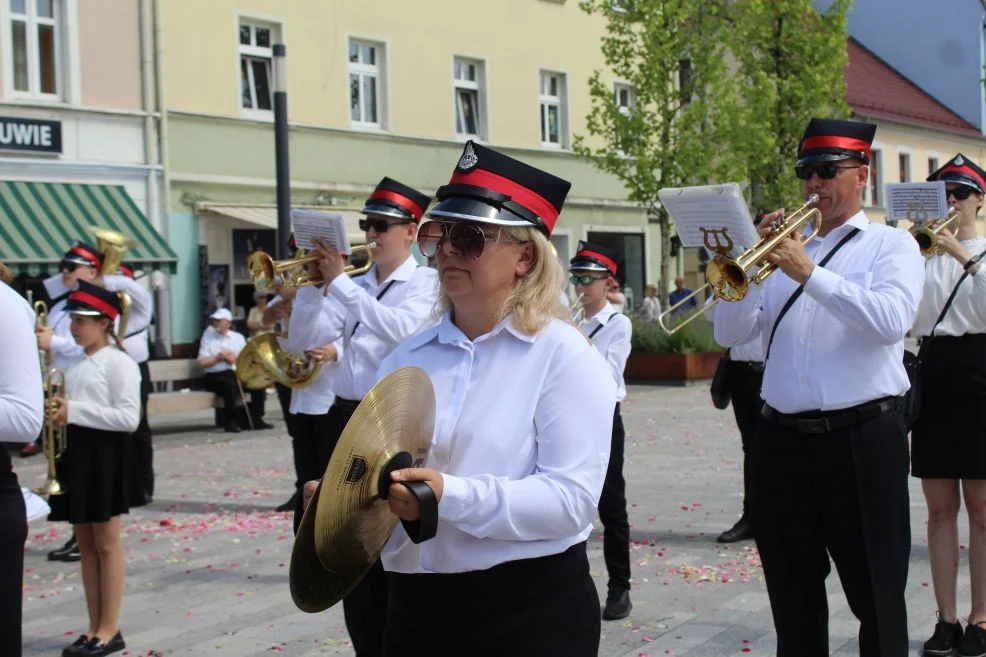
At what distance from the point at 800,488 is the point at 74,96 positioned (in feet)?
61.7

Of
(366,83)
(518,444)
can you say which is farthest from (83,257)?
(366,83)

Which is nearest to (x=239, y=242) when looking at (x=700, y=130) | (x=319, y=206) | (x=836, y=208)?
(x=319, y=206)

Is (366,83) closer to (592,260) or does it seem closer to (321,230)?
(592,260)

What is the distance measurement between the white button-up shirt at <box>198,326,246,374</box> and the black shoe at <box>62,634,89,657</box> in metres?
11.4

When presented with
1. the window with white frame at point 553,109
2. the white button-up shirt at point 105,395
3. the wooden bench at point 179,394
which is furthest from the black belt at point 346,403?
the window with white frame at point 553,109

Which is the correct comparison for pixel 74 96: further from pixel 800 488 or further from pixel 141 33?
pixel 800 488

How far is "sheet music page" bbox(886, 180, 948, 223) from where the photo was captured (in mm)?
6098

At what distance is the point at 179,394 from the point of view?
682 inches

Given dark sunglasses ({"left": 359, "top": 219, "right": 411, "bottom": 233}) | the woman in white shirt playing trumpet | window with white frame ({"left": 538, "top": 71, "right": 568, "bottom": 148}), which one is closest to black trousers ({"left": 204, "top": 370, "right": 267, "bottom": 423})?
the woman in white shirt playing trumpet

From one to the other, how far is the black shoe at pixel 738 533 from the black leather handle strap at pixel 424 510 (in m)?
6.02

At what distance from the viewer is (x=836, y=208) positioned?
16.0ft

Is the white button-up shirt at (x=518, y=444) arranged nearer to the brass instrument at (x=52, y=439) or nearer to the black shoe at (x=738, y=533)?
the brass instrument at (x=52, y=439)

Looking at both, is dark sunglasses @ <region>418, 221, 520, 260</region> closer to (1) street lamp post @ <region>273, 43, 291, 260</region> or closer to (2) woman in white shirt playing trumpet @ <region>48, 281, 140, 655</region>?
(2) woman in white shirt playing trumpet @ <region>48, 281, 140, 655</region>

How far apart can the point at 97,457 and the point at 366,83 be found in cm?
2040
